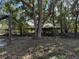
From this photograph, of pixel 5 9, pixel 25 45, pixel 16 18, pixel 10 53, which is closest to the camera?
pixel 10 53

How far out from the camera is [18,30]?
1358 centimetres

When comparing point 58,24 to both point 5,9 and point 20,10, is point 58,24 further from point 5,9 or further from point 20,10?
point 5,9

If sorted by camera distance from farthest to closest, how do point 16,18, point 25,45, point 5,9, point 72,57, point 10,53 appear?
point 16,18 → point 5,9 → point 25,45 → point 10,53 → point 72,57

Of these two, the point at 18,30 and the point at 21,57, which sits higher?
the point at 18,30

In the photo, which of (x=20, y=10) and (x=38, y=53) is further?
(x=20, y=10)

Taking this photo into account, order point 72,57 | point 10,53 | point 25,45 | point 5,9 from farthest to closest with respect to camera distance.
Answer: point 5,9
point 25,45
point 10,53
point 72,57

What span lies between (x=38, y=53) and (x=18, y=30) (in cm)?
644

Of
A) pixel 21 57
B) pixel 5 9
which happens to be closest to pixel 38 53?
pixel 21 57

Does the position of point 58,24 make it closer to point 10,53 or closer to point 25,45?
point 25,45

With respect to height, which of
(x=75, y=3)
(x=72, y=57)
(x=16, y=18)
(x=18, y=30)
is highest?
(x=75, y=3)

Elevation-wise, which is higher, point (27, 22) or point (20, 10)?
point (20, 10)

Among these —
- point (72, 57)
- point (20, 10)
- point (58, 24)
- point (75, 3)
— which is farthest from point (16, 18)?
point (72, 57)

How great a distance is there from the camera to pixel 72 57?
6953mm

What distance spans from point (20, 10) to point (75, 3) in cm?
384
